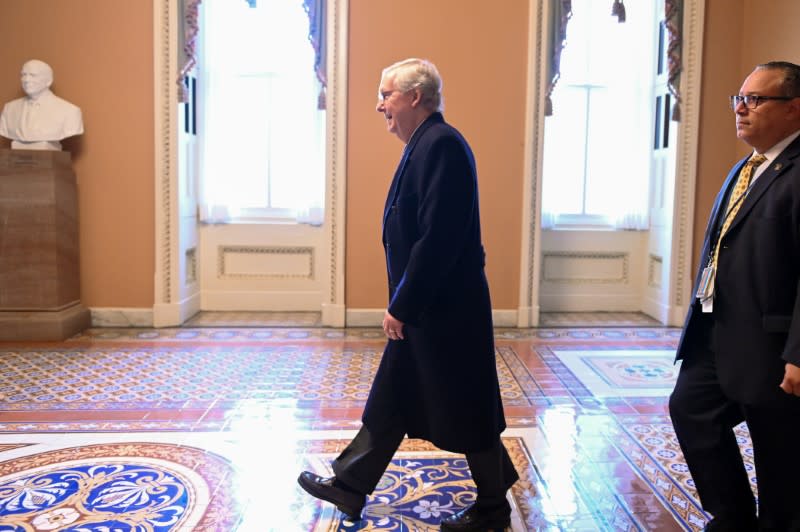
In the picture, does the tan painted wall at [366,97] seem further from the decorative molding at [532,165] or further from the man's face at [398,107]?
the man's face at [398,107]

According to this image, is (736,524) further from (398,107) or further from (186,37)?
(186,37)

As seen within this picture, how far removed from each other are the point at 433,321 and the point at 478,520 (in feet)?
2.38

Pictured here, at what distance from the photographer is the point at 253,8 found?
6.28 metres

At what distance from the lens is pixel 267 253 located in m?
6.71

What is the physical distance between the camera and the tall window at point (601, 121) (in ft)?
21.4

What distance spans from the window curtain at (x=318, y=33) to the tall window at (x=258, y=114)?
1.66ft

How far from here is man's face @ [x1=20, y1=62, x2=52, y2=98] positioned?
527 centimetres

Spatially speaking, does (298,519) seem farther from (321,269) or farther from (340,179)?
(321,269)

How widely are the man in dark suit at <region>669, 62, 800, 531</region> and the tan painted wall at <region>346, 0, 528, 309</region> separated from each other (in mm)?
3727

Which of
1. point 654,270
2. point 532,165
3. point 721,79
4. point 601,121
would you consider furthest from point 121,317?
point 721,79

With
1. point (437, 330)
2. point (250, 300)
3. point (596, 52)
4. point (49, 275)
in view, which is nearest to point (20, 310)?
point (49, 275)

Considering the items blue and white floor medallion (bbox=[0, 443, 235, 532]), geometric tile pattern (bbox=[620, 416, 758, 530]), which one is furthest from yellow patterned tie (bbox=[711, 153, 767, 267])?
blue and white floor medallion (bbox=[0, 443, 235, 532])

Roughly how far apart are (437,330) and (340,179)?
12.1 ft


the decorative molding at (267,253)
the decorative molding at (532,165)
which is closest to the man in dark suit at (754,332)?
the decorative molding at (532,165)
